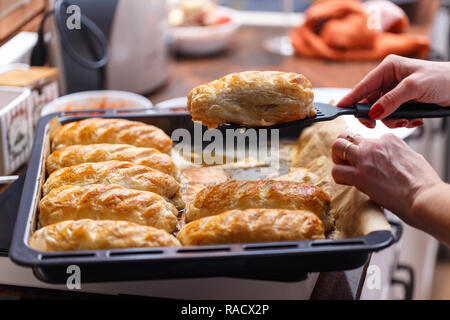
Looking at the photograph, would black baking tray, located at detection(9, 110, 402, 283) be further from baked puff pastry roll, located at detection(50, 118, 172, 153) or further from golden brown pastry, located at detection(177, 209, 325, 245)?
baked puff pastry roll, located at detection(50, 118, 172, 153)

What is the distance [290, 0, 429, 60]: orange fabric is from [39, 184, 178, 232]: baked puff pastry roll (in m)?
2.03

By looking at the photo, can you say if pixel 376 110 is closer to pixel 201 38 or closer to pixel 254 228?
pixel 254 228

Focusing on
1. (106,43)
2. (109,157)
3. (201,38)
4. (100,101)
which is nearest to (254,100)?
(109,157)

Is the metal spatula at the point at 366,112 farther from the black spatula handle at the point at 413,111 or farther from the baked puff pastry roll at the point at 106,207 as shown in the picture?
the baked puff pastry roll at the point at 106,207

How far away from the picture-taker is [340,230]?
1333 millimetres

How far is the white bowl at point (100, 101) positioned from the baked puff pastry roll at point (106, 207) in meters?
0.73

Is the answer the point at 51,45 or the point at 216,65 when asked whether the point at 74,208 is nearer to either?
the point at 51,45

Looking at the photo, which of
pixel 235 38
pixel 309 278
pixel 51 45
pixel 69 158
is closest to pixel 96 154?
pixel 69 158

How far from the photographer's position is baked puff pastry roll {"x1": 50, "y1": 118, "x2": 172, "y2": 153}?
5.26 ft

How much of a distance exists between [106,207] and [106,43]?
110 centimetres

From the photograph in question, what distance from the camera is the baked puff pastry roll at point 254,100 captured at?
1317mm

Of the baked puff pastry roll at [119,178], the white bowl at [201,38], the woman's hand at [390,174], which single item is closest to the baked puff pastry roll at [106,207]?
the baked puff pastry roll at [119,178]

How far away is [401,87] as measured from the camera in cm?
134
